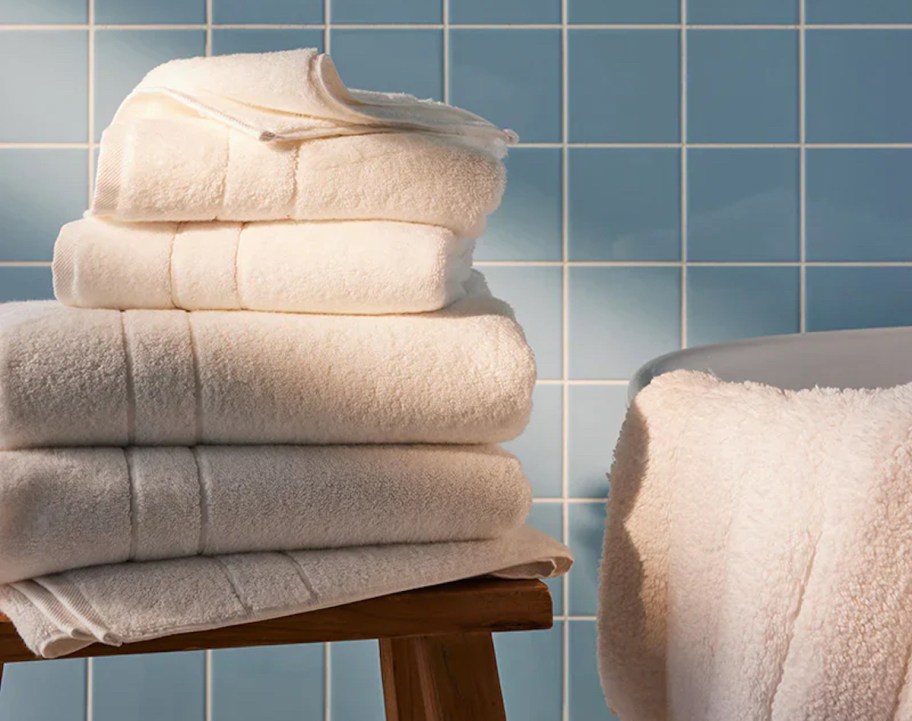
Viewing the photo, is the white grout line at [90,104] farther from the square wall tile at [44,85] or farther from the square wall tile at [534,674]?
the square wall tile at [534,674]

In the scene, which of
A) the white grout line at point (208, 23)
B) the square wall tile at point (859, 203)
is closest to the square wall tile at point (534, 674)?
the square wall tile at point (859, 203)

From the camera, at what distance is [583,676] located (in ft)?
4.18

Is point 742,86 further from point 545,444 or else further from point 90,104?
point 90,104

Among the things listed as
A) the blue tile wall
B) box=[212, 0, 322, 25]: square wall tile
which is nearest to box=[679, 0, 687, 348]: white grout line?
the blue tile wall

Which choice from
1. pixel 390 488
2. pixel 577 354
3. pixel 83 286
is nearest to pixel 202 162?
pixel 83 286

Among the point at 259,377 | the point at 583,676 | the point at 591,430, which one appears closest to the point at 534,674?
the point at 583,676

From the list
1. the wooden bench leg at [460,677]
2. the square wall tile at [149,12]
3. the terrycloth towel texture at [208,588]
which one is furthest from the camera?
the square wall tile at [149,12]

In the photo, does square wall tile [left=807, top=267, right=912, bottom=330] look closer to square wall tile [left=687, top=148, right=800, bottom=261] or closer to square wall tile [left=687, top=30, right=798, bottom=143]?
square wall tile [left=687, top=148, right=800, bottom=261]

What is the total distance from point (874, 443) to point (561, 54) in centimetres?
76

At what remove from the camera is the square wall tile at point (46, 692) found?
125 cm

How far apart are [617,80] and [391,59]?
10.1 inches

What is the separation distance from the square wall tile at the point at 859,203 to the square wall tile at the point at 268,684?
743 mm

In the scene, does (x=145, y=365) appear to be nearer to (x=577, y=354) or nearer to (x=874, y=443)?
(x=874, y=443)

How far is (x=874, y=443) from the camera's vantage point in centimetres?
61
